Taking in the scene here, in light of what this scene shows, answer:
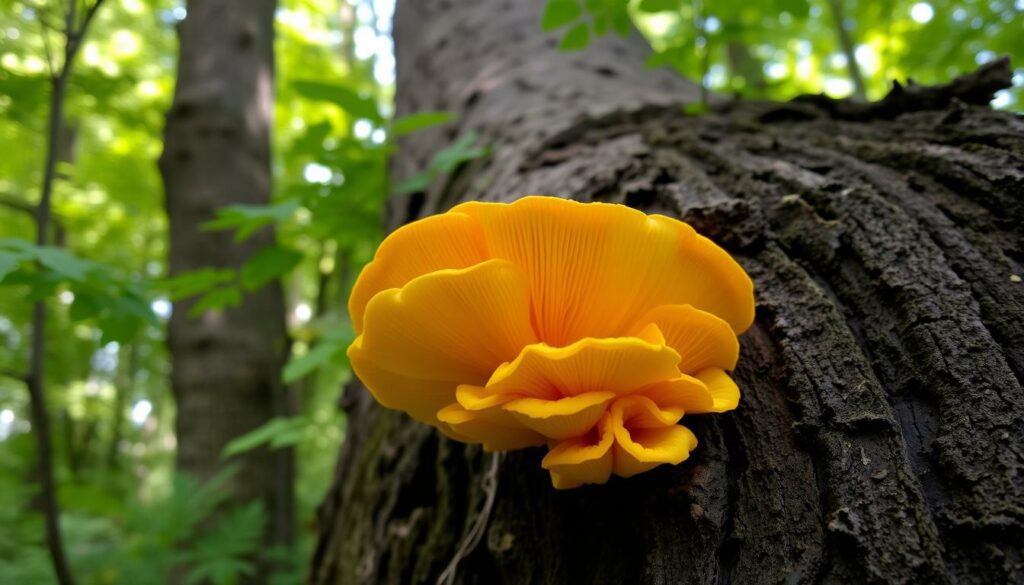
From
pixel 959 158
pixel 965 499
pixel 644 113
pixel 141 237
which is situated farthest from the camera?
pixel 141 237

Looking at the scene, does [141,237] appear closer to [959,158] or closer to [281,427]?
[281,427]

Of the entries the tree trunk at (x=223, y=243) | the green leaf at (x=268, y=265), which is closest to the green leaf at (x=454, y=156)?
the green leaf at (x=268, y=265)

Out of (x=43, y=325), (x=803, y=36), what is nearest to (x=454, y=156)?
(x=43, y=325)

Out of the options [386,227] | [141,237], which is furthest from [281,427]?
[141,237]

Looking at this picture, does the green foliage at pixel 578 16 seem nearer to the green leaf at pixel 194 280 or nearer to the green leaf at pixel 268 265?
the green leaf at pixel 268 265

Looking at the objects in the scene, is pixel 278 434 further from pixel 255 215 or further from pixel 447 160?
pixel 447 160
